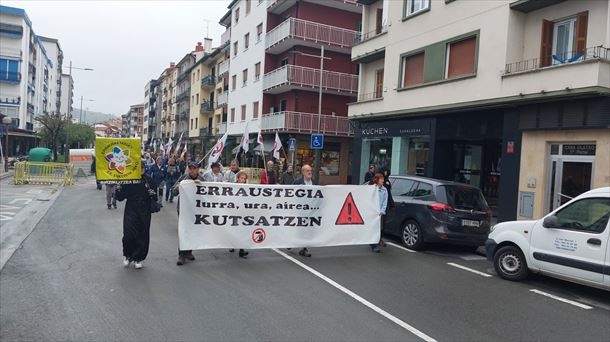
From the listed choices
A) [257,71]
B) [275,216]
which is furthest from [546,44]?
[257,71]

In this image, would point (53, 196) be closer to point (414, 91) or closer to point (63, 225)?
point (63, 225)

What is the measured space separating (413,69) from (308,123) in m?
13.6

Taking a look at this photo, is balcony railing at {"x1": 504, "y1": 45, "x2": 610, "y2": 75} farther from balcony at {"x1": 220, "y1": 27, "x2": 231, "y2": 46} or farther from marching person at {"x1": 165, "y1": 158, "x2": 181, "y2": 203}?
balcony at {"x1": 220, "y1": 27, "x2": 231, "y2": 46}

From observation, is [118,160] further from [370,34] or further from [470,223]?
[370,34]

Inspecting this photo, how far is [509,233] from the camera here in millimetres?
7863

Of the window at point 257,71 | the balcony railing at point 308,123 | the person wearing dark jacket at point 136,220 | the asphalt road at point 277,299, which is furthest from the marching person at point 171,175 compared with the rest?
the window at point 257,71

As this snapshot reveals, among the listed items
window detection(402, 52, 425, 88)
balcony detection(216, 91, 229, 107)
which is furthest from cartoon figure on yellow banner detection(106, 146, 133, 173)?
balcony detection(216, 91, 229, 107)

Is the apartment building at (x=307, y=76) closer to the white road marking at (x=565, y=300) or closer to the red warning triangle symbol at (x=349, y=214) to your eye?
the red warning triangle symbol at (x=349, y=214)

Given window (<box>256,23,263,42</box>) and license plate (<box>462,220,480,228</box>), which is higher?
window (<box>256,23,263,42</box>)

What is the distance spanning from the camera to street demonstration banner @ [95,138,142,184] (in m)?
7.29

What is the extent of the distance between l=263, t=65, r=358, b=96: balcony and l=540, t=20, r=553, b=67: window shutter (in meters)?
18.7

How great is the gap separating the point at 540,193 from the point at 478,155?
4.91 metres

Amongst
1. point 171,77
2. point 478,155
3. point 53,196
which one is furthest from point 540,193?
point 171,77

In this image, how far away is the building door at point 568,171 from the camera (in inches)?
515
